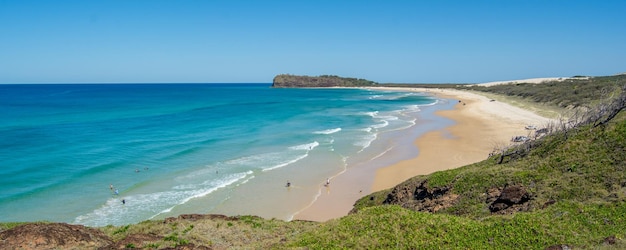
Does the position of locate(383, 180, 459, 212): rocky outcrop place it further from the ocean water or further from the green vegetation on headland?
the ocean water

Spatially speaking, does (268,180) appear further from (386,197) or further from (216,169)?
(386,197)

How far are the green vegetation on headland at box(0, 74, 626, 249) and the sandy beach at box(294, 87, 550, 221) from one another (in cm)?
658

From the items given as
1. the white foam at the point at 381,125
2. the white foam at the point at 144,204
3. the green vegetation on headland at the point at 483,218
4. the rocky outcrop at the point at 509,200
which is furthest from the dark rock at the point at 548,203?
the white foam at the point at 381,125

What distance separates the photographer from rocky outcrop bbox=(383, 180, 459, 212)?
50.7 feet

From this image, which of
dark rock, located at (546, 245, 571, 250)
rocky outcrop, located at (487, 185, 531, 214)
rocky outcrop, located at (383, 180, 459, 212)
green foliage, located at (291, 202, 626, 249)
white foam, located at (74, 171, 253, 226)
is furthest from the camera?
white foam, located at (74, 171, 253, 226)

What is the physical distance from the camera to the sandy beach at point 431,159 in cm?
2428

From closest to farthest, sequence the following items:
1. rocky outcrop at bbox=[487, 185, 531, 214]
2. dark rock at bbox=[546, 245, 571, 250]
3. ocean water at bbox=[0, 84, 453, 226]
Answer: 1. dark rock at bbox=[546, 245, 571, 250]
2. rocky outcrop at bbox=[487, 185, 531, 214]
3. ocean water at bbox=[0, 84, 453, 226]

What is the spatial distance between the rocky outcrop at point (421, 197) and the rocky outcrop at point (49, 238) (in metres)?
11.8

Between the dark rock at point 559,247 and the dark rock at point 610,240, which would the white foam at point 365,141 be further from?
the dark rock at point 610,240

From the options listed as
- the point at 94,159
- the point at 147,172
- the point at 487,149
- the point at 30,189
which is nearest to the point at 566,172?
the point at 487,149

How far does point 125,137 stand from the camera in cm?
4653

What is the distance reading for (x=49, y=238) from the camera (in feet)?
38.1

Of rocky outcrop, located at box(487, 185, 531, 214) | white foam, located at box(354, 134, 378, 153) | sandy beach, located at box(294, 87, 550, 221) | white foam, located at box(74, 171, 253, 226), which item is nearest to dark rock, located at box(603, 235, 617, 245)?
rocky outcrop, located at box(487, 185, 531, 214)

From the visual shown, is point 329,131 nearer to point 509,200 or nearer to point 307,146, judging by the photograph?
point 307,146
